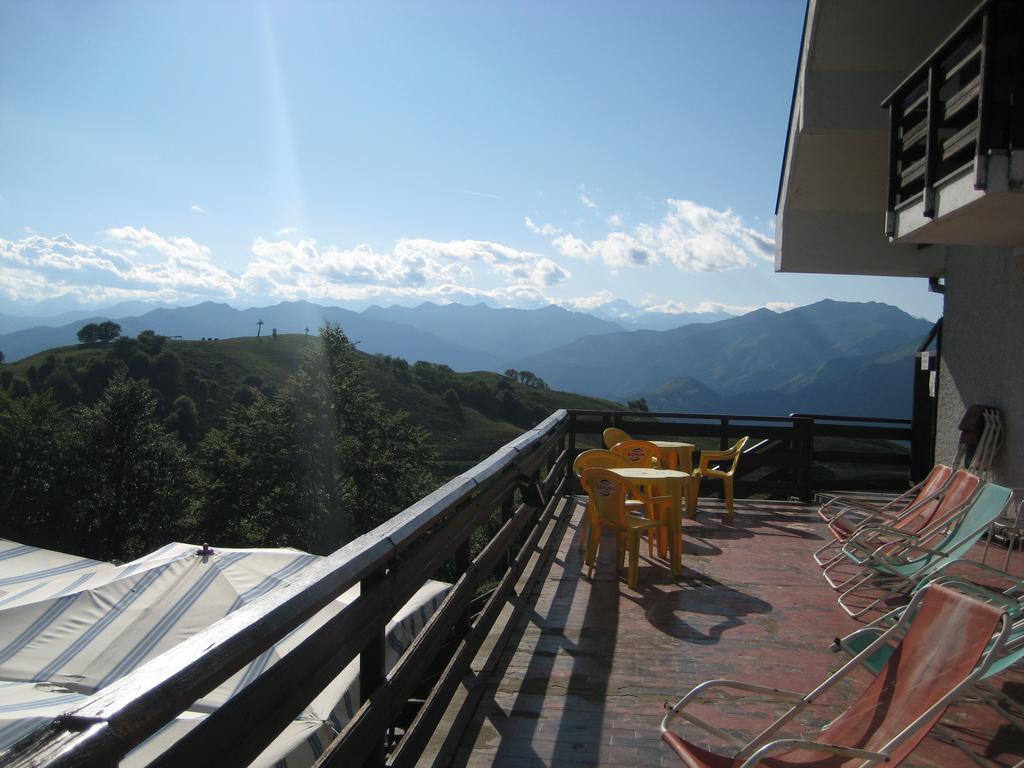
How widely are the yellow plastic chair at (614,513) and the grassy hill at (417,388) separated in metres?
61.5

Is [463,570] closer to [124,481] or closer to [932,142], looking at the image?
[932,142]

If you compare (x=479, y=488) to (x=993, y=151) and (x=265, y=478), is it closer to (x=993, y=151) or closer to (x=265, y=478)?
(x=993, y=151)

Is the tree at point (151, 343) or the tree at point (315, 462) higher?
the tree at point (151, 343)

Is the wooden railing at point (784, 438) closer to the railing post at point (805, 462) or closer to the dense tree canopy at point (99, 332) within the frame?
the railing post at point (805, 462)

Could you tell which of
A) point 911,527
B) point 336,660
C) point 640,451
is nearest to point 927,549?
point 911,527

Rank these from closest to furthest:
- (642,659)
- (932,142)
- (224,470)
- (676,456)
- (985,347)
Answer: (642,659)
(932,142)
(985,347)
(676,456)
(224,470)

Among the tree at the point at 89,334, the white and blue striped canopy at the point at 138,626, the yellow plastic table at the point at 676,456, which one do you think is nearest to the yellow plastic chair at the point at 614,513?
the white and blue striped canopy at the point at 138,626

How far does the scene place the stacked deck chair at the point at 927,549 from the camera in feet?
12.5

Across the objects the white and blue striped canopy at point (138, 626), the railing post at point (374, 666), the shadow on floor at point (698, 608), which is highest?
the railing post at point (374, 666)

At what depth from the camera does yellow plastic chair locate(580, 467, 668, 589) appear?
15.1ft

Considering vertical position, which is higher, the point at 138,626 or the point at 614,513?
the point at 614,513

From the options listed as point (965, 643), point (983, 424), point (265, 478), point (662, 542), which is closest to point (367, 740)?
point (965, 643)

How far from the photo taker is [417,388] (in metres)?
87.7

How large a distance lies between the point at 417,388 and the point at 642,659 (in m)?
85.0
